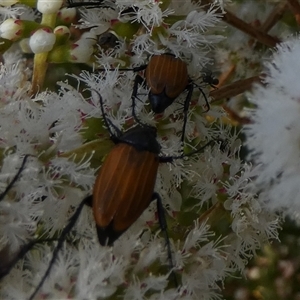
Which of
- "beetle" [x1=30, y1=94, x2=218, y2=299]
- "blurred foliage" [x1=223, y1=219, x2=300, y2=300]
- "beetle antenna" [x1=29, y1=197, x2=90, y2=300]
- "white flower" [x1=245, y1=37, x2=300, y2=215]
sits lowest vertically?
"blurred foliage" [x1=223, y1=219, x2=300, y2=300]

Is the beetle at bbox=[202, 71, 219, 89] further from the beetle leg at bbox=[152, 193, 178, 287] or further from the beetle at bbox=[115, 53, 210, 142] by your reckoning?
the beetle leg at bbox=[152, 193, 178, 287]

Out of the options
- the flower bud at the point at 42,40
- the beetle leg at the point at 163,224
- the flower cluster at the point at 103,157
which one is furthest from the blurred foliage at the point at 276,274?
the flower bud at the point at 42,40

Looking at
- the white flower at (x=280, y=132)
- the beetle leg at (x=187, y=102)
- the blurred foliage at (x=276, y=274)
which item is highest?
the white flower at (x=280, y=132)

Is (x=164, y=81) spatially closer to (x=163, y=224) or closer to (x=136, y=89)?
(x=136, y=89)

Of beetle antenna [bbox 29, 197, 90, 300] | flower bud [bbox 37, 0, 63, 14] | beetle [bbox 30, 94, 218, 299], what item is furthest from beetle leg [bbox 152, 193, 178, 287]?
flower bud [bbox 37, 0, 63, 14]

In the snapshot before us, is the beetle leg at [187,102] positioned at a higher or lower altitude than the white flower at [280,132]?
lower

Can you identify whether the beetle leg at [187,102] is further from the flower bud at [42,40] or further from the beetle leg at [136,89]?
the flower bud at [42,40]

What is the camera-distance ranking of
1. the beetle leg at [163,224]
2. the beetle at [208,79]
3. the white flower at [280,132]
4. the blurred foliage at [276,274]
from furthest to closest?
1. the blurred foliage at [276,274]
2. the beetle at [208,79]
3. the beetle leg at [163,224]
4. the white flower at [280,132]

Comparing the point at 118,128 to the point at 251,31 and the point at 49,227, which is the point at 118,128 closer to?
the point at 49,227
